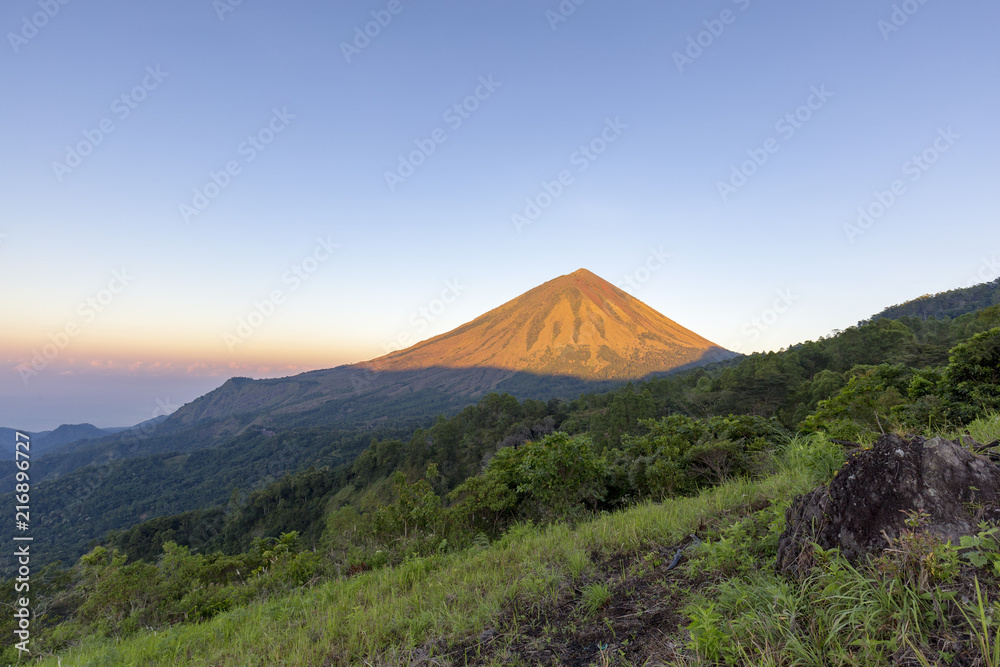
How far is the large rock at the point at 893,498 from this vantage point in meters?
2.28

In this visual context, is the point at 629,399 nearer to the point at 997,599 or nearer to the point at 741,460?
the point at 741,460

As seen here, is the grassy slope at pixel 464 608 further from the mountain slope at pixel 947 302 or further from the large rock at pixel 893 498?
the mountain slope at pixel 947 302

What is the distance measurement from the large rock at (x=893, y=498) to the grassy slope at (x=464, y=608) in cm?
109

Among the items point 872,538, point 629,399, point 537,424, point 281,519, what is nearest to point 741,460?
point 872,538

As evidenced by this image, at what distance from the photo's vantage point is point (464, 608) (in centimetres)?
359

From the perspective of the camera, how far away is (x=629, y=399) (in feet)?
126

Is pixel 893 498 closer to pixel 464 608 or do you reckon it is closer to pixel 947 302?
pixel 464 608

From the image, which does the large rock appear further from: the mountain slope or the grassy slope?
the mountain slope

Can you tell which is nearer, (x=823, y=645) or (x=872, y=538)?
(x=823, y=645)

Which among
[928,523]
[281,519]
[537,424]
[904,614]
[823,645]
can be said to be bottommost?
[281,519]

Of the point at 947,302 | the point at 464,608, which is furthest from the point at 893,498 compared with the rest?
the point at 947,302

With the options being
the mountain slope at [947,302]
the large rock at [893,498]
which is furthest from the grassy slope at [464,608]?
the mountain slope at [947,302]

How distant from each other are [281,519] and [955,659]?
3042 inches

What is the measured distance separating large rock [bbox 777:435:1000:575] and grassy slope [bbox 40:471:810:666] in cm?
109
